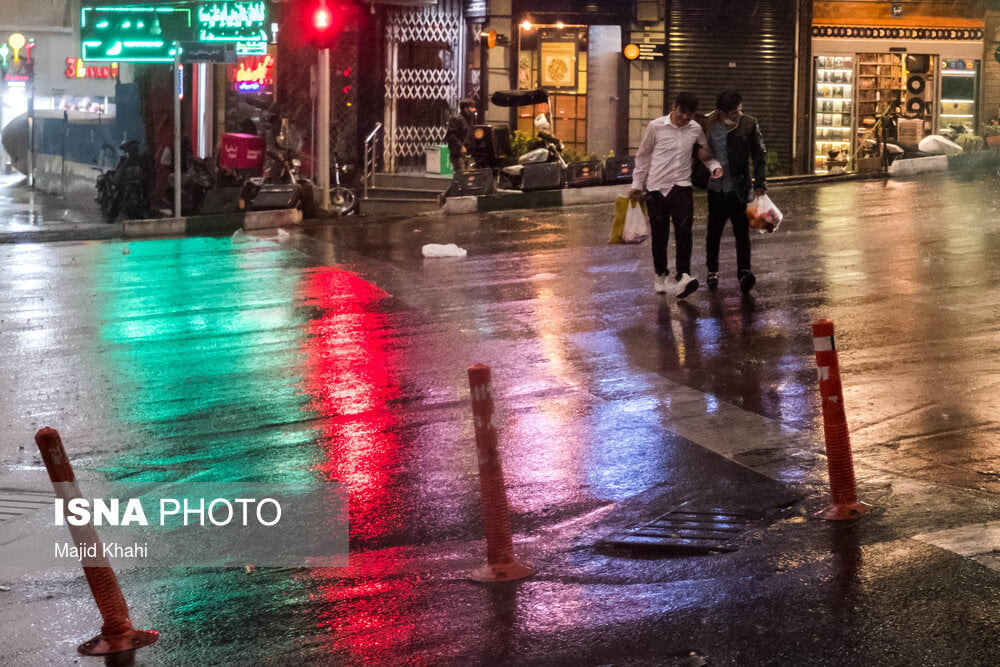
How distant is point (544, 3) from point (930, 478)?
22.0 meters

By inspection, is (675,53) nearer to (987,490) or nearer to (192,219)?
(192,219)

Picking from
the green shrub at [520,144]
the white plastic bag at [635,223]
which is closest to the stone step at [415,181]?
the green shrub at [520,144]

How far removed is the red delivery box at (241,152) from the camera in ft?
A: 78.4

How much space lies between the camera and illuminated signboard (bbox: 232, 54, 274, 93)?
2823 cm

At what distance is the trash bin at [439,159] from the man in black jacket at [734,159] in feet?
40.6

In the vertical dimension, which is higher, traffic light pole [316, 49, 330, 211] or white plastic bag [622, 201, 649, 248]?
traffic light pole [316, 49, 330, 211]

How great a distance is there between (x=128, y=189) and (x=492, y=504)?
20.0 metres

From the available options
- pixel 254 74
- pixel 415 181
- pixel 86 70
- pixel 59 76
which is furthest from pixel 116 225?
pixel 59 76

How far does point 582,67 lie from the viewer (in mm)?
28719

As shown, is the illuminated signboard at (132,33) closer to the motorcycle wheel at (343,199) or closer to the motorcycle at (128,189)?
the motorcycle at (128,189)

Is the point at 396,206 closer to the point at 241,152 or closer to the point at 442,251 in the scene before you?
the point at 241,152

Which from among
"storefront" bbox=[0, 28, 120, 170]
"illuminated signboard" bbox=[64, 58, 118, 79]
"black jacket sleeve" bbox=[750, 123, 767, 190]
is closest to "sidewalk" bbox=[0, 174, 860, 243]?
"black jacket sleeve" bbox=[750, 123, 767, 190]

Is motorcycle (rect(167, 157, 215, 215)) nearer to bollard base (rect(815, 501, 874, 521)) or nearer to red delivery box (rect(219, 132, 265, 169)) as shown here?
red delivery box (rect(219, 132, 265, 169))

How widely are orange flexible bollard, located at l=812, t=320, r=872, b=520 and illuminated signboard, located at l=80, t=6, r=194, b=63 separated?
16.8m
